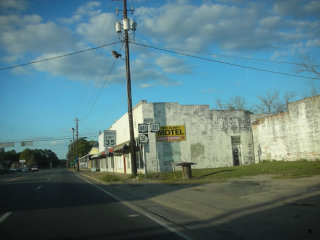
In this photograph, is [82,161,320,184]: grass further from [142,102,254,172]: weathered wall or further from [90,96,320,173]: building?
[142,102,254,172]: weathered wall

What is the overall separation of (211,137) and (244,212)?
18898 mm

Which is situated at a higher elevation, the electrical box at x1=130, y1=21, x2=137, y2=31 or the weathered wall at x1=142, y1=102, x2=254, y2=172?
the electrical box at x1=130, y1=21, x2=137, y2=31

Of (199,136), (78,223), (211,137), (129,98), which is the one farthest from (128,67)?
(78,223)

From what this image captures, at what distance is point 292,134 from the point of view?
2195 cm

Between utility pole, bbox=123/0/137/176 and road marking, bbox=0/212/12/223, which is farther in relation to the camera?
utility pole, bbox=123/0/137/176

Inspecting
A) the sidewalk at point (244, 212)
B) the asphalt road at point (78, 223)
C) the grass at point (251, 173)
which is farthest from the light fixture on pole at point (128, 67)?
the asphalt road at point (78, 223)

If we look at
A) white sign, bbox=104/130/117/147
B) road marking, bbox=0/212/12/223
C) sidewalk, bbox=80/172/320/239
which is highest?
white sign, bbox=104/130/117/147

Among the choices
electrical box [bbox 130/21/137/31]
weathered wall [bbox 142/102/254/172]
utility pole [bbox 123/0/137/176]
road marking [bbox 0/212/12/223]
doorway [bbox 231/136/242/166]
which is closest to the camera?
road marking [bbox 0/212/12/223]

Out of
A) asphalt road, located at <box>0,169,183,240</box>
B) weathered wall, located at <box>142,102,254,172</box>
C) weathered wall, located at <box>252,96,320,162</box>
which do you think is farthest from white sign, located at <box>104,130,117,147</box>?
weathered wall, located at <box>252,96,320,162</box>

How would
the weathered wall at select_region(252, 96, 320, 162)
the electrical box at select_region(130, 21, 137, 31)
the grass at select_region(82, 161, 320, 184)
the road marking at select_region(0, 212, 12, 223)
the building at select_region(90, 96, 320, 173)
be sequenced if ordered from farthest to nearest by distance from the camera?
the building at select_region(90, 96, 320, 173) < the electrical box at select_region(130, 21, 137, 31) < the weathered wall at select_region(252, 96, 320, 162) < the grass at select_region(82, 161, 320, 184) < the road marking at select_region(0, 212, 12, 223)

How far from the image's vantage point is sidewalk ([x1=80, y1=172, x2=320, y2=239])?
5.77 metres

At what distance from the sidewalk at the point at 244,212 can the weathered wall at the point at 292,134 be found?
36.7 ft

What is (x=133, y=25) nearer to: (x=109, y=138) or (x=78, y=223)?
(x=109, y=138)

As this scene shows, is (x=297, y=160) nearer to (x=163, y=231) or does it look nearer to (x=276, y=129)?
(x=276, y=129)
